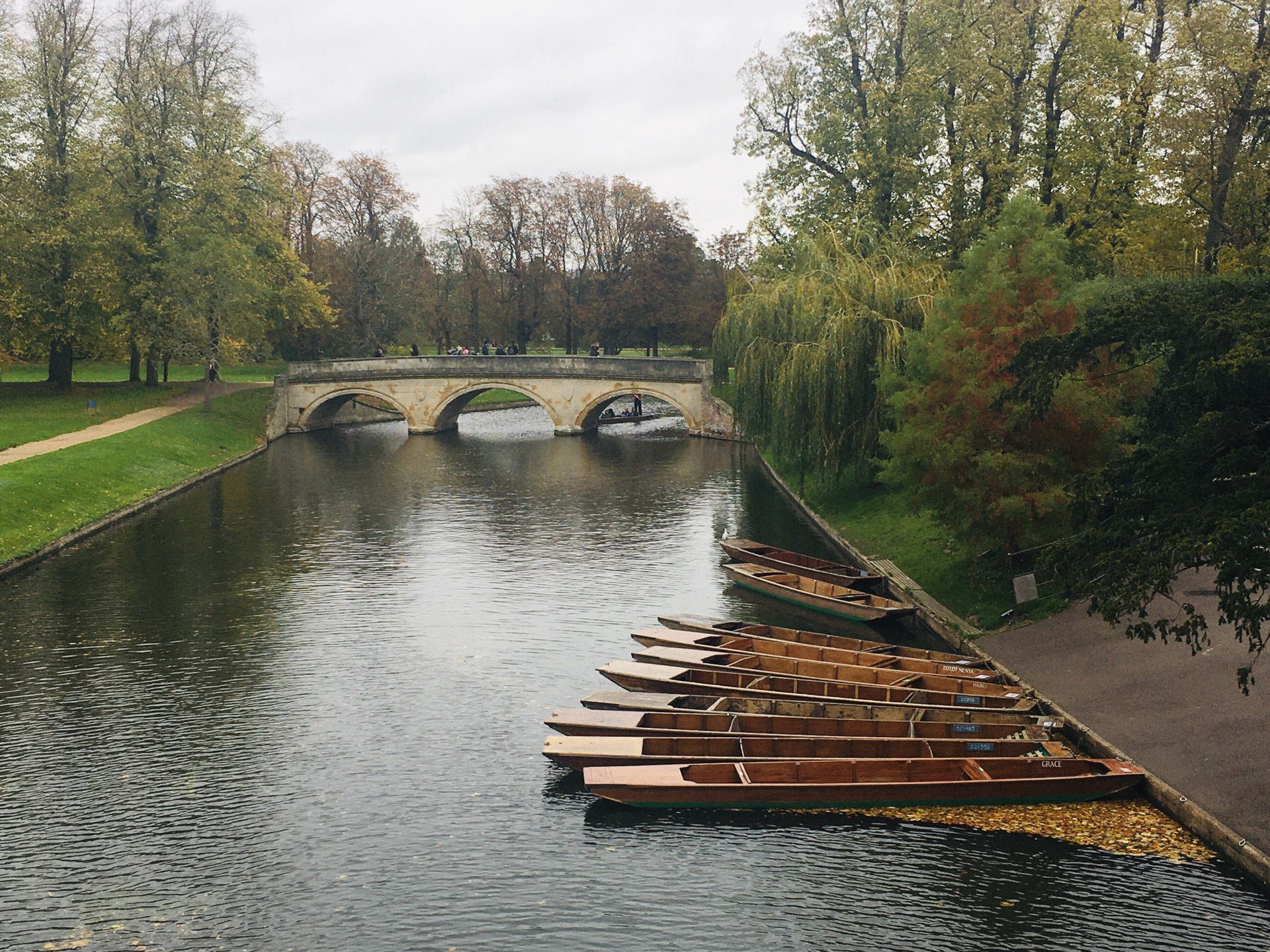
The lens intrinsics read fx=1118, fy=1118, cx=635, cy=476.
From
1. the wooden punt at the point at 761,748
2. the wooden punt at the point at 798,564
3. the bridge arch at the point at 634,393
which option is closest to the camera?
the wooden punt at the point at 761,748

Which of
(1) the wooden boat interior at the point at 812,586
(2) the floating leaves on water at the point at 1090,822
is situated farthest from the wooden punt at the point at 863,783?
(1) the wooden boat interior at the point at 812,586

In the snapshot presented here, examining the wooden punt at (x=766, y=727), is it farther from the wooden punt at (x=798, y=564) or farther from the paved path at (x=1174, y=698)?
the wooden punt at (x=798, y=564)

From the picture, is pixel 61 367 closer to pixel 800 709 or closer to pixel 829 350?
pixel 829 350

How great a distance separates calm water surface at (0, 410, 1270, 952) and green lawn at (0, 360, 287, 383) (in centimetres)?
3983

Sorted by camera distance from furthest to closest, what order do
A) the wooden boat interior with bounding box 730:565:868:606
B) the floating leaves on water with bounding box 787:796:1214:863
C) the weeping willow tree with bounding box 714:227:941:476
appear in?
the weeping willow tree with bounding box 714:227:941:476, the wooden boat interior with bounding box 730:565:868:606, the floating leaves on water with bounding box 787:796:1214:863

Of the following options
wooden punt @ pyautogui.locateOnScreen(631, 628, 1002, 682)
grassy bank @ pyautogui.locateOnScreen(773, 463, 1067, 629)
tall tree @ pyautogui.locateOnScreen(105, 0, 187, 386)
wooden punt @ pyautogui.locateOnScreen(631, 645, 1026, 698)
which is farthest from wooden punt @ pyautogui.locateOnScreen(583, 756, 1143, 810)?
tall tree @ pyautogui.locateOnScreen(105, 0, 187, 386)

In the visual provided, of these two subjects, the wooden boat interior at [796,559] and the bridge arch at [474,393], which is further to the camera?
the bridge arch at [474,393]

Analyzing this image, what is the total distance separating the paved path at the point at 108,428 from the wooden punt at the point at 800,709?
2853 cm

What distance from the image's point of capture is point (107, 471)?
39.1 metres

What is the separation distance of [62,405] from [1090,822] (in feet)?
163

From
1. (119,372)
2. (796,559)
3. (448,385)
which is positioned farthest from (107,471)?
(119,372)

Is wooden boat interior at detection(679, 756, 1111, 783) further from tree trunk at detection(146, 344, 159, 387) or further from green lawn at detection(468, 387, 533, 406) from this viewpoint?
green lawn at detection(468, 387, 533, 406)

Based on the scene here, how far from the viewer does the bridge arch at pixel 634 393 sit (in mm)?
61406

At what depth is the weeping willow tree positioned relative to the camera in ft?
105
